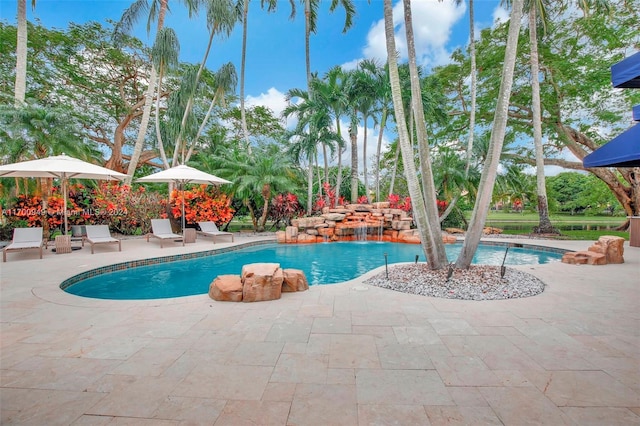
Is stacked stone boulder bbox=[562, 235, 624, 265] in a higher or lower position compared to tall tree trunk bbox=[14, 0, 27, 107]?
lower

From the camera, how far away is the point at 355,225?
12.2 metres

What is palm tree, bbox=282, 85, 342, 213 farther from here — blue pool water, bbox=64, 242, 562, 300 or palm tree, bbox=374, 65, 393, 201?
blue pool water, bbox=64, 242, 562, 300

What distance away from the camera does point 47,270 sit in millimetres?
5730

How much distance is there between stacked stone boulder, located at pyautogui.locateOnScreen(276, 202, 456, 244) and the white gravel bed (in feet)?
20.8

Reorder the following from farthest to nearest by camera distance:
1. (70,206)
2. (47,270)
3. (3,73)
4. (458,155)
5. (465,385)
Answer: (458,155), (3,73), (70,206), (47,270), (465,385)

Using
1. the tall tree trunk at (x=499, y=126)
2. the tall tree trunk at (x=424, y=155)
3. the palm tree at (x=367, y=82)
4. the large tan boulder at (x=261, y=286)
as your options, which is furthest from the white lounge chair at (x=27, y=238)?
the palm tree at (x=367, y=82)

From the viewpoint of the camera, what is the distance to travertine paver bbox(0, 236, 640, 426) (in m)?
1.80

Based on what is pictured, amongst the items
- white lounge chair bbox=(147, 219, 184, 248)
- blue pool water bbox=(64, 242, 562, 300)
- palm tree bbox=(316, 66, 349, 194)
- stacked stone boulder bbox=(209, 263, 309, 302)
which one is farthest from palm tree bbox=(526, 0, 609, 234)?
white lounge chair bbox=(147, 219, 184, 248)

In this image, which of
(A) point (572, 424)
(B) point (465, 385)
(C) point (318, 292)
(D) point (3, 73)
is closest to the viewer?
(A) point (572, 424)

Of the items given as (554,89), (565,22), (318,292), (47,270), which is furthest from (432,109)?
(47,270)

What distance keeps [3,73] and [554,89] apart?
80.3 feet

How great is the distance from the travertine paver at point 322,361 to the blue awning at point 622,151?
5.62ft

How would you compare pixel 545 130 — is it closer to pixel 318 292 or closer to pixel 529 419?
pixel 318 292

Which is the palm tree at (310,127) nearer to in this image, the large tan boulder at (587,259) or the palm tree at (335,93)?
the palm tree at (335,93)
